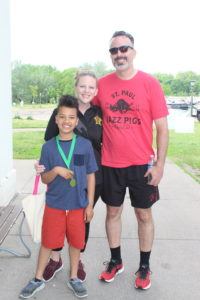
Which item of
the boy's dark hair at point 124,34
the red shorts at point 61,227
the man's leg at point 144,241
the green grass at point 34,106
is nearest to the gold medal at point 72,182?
the red shorts at point 61,227

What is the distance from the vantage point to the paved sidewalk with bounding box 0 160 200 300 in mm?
3197

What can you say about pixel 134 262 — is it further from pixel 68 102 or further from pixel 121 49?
pixel 121 49

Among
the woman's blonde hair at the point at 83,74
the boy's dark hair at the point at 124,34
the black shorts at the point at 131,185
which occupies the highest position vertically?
the boy's dark hair at the point at 124,34

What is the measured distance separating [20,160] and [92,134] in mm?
6164

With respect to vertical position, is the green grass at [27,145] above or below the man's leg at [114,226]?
below

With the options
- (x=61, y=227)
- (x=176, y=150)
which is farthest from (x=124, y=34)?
(x=176, y=150)

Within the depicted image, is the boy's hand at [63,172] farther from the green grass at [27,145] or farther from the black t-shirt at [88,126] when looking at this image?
the green grass at [27,145]

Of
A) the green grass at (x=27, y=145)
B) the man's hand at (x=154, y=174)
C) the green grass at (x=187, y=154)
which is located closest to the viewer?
the man's hand at (x=154, y=174)

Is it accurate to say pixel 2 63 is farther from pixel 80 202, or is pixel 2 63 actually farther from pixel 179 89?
pixel 179 89

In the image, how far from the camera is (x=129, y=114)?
3088 mm

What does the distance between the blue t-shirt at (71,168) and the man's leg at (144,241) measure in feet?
1.80

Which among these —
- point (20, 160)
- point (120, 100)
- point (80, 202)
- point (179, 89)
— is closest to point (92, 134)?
point (120, 100)

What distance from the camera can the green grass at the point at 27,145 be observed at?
9781mm

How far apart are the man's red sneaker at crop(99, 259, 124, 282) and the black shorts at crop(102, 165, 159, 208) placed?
1.78 feet
